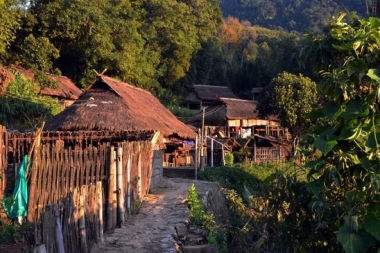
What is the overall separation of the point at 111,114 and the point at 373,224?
→ 45.3 ft

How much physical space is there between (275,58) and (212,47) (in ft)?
21.8

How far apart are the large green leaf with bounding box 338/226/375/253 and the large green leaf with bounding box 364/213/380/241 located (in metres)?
0.08

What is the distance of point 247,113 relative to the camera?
3456 cm

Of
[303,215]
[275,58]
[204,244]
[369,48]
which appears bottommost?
[204,244]

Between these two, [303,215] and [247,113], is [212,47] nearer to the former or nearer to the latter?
[247,113]

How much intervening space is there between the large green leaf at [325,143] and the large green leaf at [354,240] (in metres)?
0.50

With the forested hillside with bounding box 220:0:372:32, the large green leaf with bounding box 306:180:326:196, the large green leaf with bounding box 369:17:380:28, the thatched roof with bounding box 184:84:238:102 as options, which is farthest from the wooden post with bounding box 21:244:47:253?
the forested hillside with bounding box 220:0:372:32

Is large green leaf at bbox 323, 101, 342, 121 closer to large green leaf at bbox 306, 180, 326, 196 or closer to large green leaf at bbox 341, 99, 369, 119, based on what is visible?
large green leaf at bbox 341, 99, 369, 119

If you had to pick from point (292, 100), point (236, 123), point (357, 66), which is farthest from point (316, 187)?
point (236, 123)

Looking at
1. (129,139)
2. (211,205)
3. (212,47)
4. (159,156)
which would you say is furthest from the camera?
(212,47)

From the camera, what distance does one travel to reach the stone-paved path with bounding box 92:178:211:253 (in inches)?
299

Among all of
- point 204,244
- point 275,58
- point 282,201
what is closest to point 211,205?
point 204,244

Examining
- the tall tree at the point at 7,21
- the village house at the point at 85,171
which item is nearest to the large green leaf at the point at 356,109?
the village house at the point at 85,171

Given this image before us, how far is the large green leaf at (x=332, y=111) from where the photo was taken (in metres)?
3.27
